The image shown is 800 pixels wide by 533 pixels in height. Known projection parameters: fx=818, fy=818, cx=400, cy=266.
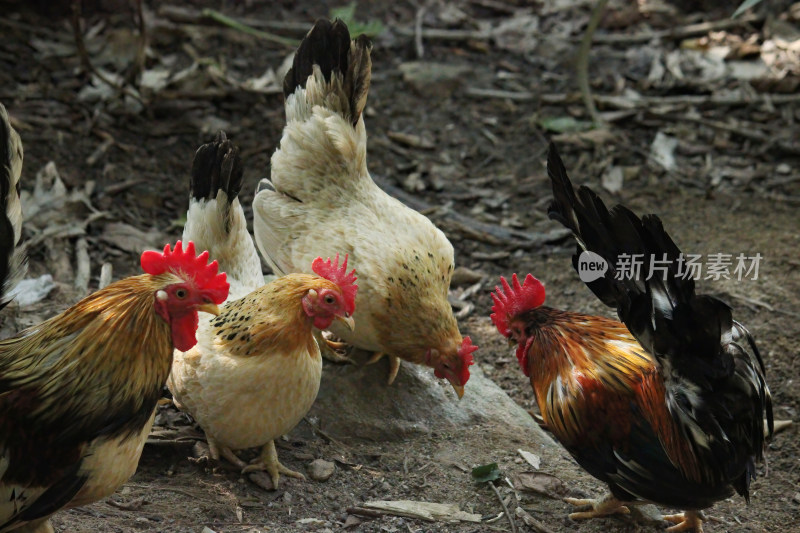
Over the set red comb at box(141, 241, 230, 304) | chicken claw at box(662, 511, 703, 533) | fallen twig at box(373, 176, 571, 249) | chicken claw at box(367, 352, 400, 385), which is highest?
red comb at box(141, 241, 230, 304)

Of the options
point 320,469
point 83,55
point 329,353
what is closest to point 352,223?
point 329,353

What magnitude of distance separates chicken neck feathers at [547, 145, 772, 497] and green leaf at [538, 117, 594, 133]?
13.4 feet

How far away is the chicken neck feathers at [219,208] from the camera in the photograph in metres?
4.46

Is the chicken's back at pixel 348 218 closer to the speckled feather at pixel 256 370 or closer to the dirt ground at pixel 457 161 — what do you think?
the speckled feather at pixel 256 370

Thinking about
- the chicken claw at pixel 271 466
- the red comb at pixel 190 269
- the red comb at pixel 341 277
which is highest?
the red comb at pixel 190 269

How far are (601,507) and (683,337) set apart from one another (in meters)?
1.08

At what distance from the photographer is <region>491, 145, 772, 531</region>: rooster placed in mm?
3381

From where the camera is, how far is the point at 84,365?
10.5 ft

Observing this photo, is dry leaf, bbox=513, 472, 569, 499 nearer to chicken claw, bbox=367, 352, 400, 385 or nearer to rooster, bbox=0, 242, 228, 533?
chicken claw, bbox=367, 352, 400, 385

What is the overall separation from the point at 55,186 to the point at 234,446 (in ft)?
10.0

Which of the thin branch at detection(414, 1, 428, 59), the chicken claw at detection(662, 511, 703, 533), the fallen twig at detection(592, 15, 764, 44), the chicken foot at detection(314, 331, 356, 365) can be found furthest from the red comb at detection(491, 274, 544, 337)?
the fallen twig at detection(592, 15, 764, 44)

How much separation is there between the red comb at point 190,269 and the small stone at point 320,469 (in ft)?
3.87

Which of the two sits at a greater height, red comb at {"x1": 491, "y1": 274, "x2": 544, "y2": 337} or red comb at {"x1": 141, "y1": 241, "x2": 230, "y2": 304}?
red comb at {"x1": 141, "y1": 241, "x2": 230, "y2": 304}

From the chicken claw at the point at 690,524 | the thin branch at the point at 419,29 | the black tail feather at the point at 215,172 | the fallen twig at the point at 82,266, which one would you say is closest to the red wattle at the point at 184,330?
the black tail feather at the point at 215,172
